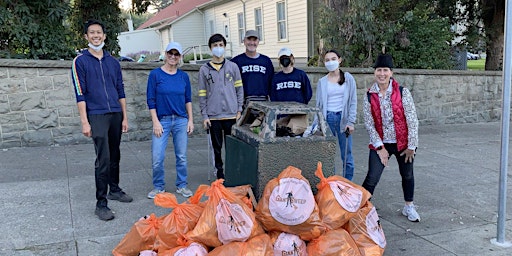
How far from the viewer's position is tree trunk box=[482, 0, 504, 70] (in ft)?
41.2

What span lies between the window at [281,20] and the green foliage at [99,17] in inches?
400

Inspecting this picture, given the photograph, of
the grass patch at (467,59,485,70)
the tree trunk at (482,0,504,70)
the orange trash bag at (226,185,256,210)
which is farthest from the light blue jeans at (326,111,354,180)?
the grass patch at (467,59,485,70)

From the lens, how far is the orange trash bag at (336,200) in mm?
3469

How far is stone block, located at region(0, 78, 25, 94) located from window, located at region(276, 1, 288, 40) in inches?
527

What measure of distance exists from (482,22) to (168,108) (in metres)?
11.5

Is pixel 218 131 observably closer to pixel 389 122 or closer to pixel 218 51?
pixel 218 51

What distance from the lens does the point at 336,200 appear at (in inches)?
138

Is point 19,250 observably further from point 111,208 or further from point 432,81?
point 432,81

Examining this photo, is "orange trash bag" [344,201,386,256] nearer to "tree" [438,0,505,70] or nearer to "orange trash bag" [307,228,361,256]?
"orange trash bag" [307,228,361,256]

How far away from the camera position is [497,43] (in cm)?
1284

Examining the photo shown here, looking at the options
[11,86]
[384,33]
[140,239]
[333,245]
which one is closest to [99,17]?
[11,86]

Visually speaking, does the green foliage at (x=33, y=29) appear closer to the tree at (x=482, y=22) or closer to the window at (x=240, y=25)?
the tree at (x=482, y=22)

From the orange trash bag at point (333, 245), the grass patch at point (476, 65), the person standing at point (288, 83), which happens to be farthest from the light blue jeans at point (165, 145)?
the grass patch at point (476, 65)

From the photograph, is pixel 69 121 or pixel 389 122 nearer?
pixel 389 122
